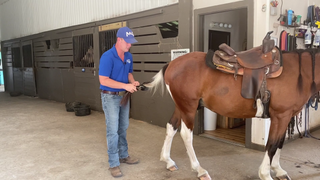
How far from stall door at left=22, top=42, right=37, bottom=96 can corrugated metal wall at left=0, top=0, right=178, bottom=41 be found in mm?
594

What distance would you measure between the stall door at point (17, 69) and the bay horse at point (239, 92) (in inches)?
348

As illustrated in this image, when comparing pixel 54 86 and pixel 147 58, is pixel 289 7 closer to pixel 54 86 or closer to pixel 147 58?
pixel 147 58

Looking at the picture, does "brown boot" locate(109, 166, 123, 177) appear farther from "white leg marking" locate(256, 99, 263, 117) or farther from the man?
"white leg marking" locate(256, 99, 263, 117)

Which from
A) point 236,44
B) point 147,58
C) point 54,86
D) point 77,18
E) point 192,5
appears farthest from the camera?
point 54,86

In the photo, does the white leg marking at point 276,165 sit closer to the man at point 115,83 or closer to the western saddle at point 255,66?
the western saddle at point 255,66

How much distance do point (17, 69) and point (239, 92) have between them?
32.4 feet

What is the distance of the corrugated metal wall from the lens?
196 inches

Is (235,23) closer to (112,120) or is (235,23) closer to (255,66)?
(255,66)

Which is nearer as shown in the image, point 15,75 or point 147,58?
point 147,58

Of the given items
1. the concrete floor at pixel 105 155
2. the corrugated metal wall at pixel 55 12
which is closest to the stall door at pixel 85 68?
the corrugated metal wall at pixel 55 12

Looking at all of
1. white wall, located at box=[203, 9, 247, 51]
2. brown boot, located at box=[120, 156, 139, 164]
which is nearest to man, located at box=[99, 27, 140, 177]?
brown boot, located at box=[120, 156, 139, 164]

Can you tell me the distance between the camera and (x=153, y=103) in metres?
4.60

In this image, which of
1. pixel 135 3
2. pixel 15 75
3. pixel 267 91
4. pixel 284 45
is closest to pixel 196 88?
pixel 267 91

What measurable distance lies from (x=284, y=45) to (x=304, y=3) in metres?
0.86
